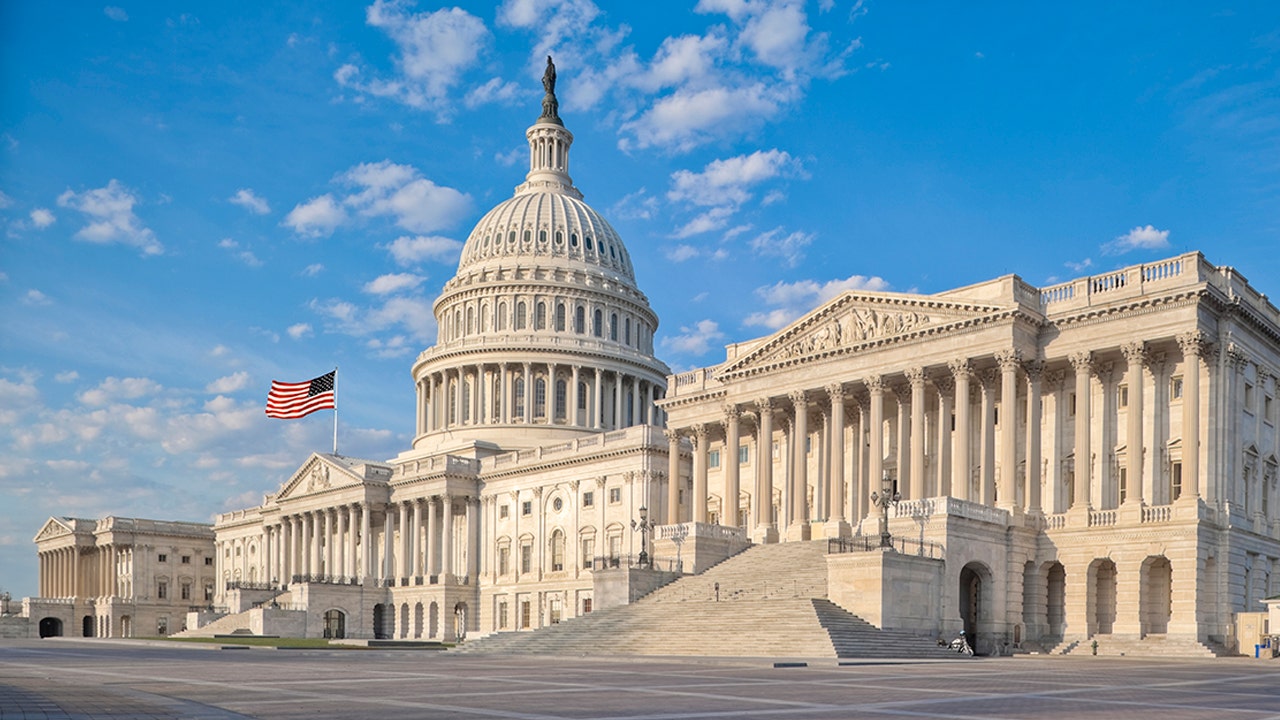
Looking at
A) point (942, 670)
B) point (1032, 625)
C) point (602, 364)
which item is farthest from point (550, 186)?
point (942, 670)

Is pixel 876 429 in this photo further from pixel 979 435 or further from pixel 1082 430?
pixel 1082 430

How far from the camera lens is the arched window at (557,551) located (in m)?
104

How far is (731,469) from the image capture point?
7856cm

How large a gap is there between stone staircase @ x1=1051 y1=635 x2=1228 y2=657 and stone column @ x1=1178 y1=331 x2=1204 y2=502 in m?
6.35

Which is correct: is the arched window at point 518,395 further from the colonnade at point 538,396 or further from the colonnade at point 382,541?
the colonnade at point 382,541

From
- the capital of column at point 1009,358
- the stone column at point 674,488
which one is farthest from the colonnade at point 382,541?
the capital of column at point 1009,358

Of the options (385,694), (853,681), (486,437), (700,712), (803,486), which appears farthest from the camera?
(486,437)

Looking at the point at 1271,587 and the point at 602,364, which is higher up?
the point at 602,364

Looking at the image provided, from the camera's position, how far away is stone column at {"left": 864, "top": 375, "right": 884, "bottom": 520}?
6738cm

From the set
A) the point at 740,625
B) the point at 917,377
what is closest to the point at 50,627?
the point at 917,377

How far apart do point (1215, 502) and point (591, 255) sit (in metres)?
89.9

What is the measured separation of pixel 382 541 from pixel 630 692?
10029 cm

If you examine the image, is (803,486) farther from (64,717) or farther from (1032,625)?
(64,717)

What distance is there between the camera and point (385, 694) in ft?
86.5
